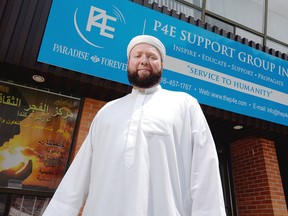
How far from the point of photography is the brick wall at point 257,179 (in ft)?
16.4

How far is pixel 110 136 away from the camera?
1626mm

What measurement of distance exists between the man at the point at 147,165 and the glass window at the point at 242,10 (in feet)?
17.3

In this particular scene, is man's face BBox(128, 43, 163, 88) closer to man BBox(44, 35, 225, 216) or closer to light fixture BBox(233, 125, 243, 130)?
man BBox(44, 35, 225, 216)

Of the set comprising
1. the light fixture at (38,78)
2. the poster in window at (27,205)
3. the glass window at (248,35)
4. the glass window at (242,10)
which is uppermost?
the glass window at (242,10)

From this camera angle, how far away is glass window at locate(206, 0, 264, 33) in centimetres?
636

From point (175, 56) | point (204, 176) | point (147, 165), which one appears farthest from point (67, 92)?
point (204, 176)

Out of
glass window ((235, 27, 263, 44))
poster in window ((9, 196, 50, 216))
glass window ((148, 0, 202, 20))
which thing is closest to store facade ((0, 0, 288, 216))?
poster in window ((9, 196, 50, 216))

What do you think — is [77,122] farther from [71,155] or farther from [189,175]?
[189,175]

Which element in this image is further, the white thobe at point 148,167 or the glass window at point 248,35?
the glass window at point 248,35

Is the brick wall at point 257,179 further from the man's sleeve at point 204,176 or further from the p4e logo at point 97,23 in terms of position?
the man's sleeve at point 204,176

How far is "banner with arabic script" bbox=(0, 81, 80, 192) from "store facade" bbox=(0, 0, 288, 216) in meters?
0.01

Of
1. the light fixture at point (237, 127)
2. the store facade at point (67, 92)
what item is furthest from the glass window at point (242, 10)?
the light fixture at point (237, 127)

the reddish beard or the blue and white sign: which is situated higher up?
the blue and white sign

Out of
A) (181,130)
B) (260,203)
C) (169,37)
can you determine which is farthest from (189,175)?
(260,203)
